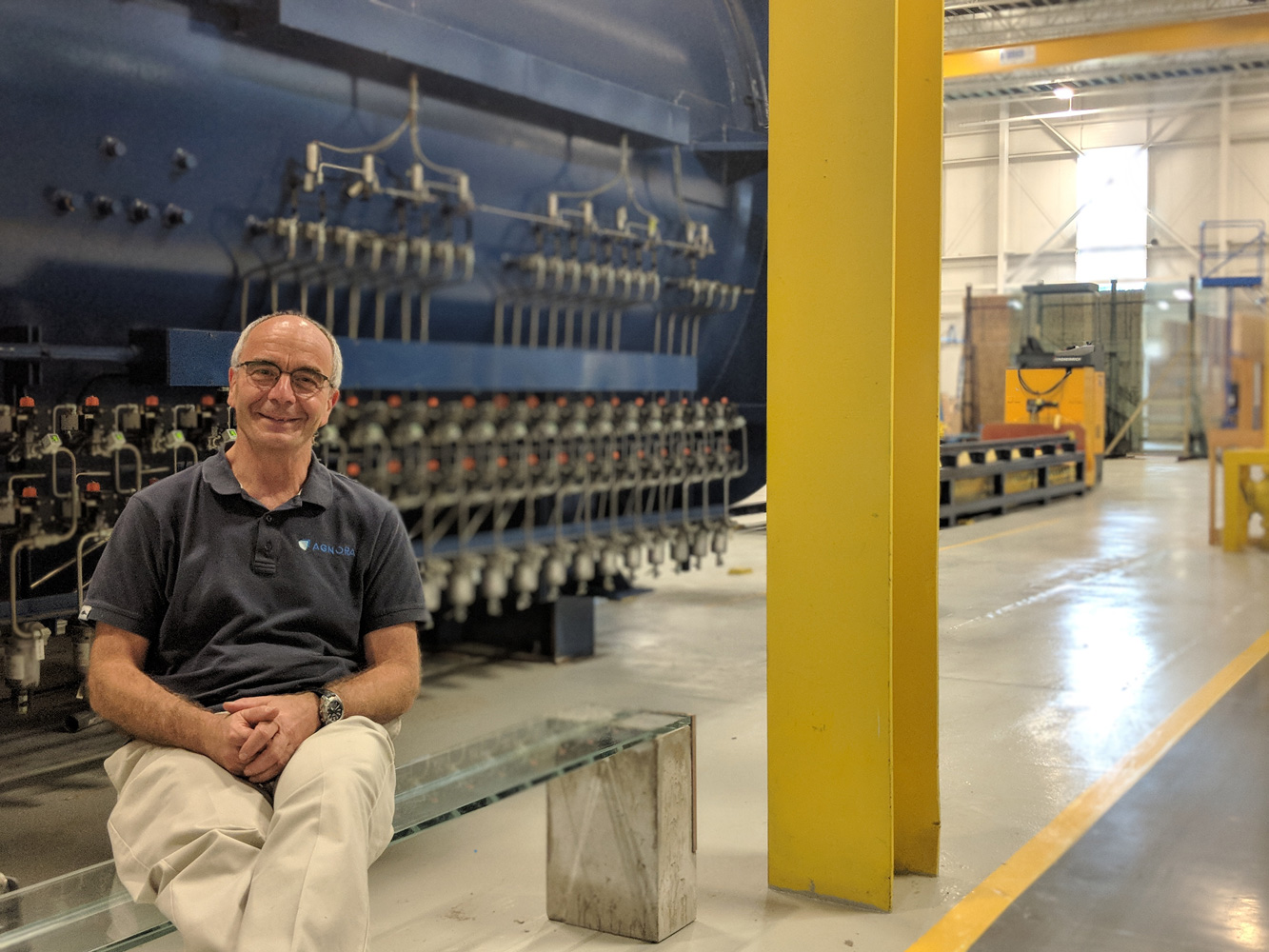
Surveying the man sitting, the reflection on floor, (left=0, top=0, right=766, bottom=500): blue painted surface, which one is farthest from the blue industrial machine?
the reflection on floor

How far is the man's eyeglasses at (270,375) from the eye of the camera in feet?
6.22

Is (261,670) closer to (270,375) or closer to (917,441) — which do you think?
(270,375)

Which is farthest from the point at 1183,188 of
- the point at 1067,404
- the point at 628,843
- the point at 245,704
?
the point at 245,704

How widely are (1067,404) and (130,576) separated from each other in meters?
11.6

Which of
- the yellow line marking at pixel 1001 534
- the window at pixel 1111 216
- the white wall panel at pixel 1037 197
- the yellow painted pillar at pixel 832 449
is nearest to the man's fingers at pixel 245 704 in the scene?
the yellow painted pillar at pixel 832 449

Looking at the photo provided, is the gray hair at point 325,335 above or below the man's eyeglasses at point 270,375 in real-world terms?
above

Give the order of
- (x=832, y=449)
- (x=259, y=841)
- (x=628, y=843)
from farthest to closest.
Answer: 1. (x=832, y=449)
2. (x=628, y=843)
3. (x=259, y=841)

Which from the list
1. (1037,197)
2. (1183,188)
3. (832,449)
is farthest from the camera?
(1183,188)

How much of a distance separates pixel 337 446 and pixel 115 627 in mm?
1932

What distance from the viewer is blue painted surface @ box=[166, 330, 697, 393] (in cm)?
324

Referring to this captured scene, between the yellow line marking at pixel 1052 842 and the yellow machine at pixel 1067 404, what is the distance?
22.5 ft

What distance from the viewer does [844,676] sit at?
247 cm

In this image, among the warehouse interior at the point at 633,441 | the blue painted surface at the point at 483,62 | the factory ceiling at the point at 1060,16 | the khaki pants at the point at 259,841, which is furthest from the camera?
the factory ceiling at the point at 1060,16

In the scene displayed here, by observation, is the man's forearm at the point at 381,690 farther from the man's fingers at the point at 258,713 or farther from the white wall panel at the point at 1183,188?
the white wall panel at the point at 1183,188
